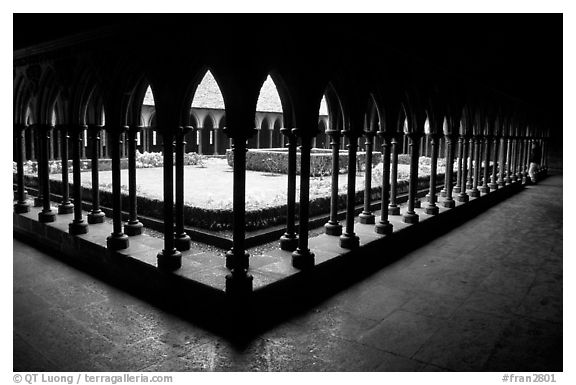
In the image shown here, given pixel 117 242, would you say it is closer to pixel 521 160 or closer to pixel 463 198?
pixel 463 198

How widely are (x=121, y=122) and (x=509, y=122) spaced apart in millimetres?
13639

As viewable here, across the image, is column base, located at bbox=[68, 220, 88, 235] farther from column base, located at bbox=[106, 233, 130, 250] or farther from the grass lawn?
the grass lawn

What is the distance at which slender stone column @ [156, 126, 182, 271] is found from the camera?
4672 mm

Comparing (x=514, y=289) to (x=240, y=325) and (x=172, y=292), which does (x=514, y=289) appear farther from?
(x=172, y=292)

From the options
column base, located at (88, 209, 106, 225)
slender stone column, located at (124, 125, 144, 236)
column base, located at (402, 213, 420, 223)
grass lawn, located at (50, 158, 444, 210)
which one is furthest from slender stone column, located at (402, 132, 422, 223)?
column base, located at (88, 209, 106, 225)

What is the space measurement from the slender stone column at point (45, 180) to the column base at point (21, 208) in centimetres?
87

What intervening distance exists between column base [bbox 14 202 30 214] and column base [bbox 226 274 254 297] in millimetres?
5208

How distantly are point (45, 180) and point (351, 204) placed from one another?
4.74 m

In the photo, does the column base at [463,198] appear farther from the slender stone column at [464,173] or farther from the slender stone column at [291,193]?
the slender stone column at [291,193]

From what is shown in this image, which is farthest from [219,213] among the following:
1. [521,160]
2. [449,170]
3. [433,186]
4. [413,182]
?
[521,160]

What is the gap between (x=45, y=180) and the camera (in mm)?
7016

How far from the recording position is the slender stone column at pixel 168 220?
4672 millimetres

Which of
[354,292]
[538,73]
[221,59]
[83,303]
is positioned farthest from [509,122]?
[83,303]

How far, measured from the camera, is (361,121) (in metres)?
6.06
